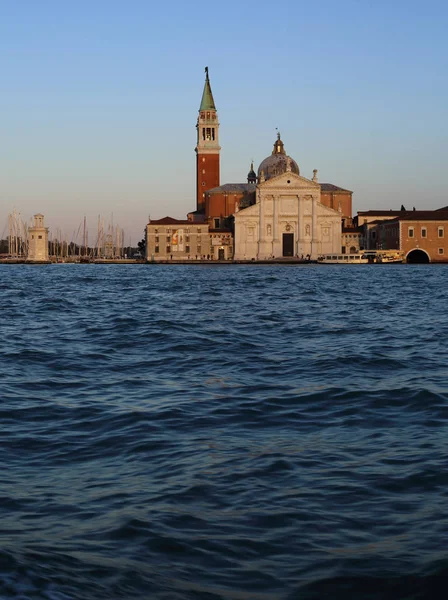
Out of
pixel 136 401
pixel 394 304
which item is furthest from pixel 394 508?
pixel 394 304

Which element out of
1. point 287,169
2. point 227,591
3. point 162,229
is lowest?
point 227,591

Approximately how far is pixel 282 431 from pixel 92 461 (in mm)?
1687

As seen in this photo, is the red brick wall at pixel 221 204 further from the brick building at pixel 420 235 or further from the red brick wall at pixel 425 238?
the red brick wall at pixel 425 238

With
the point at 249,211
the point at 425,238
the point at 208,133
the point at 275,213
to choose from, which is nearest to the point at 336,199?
the point at 275,213

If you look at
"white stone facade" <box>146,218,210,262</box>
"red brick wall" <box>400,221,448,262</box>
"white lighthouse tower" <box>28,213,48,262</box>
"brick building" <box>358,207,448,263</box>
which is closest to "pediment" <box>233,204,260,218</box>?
"white stone facade" <box>146,218,210,262</box>

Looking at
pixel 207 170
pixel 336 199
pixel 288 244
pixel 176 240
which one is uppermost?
pixel 207 170

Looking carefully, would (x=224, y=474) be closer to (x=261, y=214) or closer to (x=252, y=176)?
(x=261, y=214)

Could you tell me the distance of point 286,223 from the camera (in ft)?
291

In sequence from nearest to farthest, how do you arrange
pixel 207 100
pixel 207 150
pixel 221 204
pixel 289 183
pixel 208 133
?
pixel 289 183 < pixel 221 204 < pixel 207 150 < pixel 208 133 < pixel 207 100

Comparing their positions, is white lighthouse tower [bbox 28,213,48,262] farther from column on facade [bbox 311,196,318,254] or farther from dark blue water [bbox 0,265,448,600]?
dark blue water [bbox 0,265,448,600]

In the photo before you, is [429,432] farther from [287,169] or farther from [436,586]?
[287,169]

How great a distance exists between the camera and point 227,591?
3523 millimetres

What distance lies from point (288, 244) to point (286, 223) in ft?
8.11

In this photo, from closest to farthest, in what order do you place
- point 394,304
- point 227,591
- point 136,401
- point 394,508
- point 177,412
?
point 227,591 → point 394,508 → point 177,412 → point 136,401 → point 394,304
